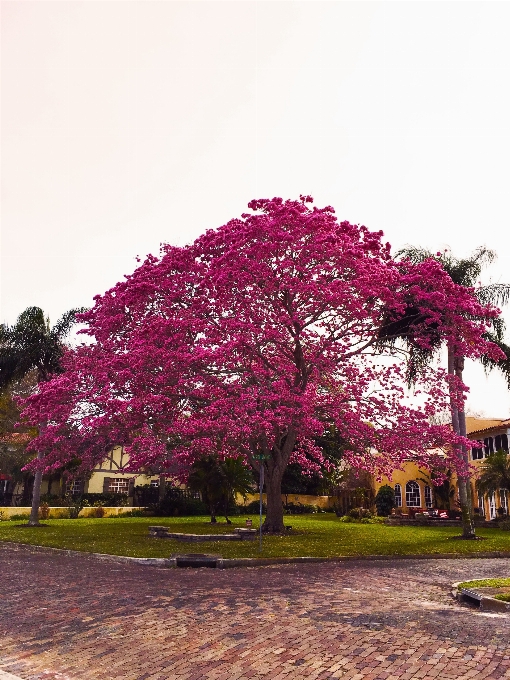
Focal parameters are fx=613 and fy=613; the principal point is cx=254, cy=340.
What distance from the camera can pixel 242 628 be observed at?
733cm

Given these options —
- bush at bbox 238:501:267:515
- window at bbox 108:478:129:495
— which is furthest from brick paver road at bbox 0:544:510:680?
window at bbox 108:478:129:495

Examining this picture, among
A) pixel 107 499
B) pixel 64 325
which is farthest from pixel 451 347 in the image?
pixel 107 499

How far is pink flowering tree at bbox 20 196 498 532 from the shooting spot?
19.8 metres

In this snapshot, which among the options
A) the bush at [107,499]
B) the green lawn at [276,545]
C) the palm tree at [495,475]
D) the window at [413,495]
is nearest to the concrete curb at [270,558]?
the green lawn at [276,545]

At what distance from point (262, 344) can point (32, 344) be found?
1466 cm

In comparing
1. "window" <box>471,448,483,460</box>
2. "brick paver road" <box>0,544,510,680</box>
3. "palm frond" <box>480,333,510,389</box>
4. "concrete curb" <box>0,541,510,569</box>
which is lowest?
"concrete curb" <box>0,541,510,569</box>

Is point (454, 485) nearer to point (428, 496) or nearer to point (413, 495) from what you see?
point (428, 496)

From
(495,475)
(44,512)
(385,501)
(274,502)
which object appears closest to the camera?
(274,502)

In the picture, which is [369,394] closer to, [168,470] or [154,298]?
[154,298]

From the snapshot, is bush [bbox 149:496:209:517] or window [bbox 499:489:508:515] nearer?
window [bbox 499:489:508:515]

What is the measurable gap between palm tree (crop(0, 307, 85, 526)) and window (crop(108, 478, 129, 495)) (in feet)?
65.1

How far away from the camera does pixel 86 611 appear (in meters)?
8.41

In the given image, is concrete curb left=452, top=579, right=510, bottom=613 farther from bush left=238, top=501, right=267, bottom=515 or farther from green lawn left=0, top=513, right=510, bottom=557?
bush left=238, top=501, right=267, bottom=515

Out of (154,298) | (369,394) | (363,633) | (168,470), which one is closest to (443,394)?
(369,394)
